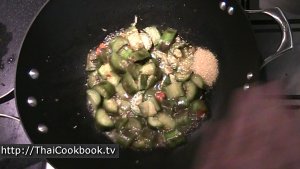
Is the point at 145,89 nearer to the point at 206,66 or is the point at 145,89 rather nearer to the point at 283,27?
the point at 206,66

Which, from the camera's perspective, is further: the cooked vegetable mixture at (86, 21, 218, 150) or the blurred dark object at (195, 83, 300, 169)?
the cooked vegetable mixture at (86, 21, 218, 150)

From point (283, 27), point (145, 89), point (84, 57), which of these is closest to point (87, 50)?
point (84, 57)

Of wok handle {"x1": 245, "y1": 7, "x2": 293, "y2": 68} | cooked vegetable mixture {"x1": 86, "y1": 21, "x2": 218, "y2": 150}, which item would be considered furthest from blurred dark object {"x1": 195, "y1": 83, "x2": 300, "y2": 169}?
cooked vegetable mixture {"x1": 86, "y1": 21, "x2": 218, "y2": 150}

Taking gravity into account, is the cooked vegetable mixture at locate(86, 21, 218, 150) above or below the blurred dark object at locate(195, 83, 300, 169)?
above

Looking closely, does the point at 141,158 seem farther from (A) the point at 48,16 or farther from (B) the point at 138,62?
(A) the point at 48,16

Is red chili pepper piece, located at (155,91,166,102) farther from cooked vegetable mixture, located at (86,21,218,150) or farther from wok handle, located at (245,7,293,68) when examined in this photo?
wok handle, located at (245,7,293,68)

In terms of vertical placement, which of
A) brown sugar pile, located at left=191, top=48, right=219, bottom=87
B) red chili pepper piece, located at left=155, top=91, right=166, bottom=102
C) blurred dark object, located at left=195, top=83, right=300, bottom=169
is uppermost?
brown sugar pile, located at left=191, top=48, right=219, bottom=87

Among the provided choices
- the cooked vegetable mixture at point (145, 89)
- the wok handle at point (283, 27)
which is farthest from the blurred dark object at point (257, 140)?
the cooked vegetable mixture at point (145, 89)

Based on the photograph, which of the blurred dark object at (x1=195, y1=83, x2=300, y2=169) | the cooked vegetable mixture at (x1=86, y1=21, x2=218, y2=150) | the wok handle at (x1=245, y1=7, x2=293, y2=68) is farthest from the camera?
the cooked vegetable mixture at (x1=86, y1=21, x2=218, y2=150)
